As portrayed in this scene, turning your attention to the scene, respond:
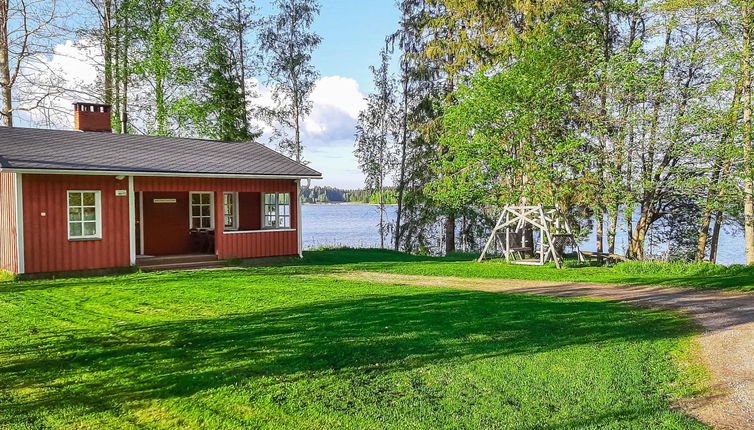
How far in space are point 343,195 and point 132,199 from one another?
5348 cm

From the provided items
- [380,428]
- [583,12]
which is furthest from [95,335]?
[583,12]

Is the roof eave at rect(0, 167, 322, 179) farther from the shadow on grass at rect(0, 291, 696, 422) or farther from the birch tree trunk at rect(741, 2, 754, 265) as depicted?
the birch tree trunk at rect(741, 2, 754, 265)

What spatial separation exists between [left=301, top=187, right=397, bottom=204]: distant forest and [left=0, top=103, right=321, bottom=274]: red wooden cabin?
158 inches

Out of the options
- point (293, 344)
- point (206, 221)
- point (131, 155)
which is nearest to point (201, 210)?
point (206, 221)

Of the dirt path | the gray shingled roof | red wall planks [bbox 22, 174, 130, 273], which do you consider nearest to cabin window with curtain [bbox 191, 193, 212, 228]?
the gray shingled roof

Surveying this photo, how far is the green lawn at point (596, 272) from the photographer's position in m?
11.1

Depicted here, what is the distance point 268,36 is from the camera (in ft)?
83.1

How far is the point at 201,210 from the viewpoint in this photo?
15953 millimetres


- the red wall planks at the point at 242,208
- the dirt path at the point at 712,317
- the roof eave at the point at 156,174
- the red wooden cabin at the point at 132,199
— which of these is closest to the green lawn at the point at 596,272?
the red wall planks at the point at 242,208

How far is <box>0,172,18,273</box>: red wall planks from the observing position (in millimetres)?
11656

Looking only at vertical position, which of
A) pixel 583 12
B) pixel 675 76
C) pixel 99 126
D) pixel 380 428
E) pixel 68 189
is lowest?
pixel 380 428

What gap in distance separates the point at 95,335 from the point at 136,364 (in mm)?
1512

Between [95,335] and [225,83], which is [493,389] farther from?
[225,83]

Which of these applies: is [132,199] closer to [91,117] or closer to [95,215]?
[95,215]
